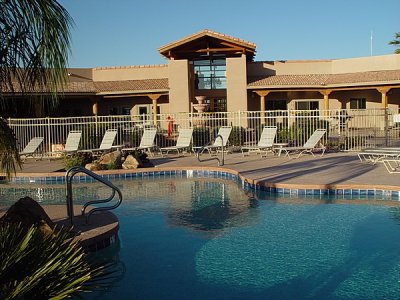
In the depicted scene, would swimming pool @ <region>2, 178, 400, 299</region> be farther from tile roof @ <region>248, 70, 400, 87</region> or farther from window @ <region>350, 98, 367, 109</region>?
window @ <region>350, 98, 367, 109</region>

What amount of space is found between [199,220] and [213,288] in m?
3.12

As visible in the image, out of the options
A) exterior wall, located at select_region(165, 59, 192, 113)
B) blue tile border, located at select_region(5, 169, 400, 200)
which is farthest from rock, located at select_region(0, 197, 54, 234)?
exterior wall, located at select_region(165, 59, 192, 113)

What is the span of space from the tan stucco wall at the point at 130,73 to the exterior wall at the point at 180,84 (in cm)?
343

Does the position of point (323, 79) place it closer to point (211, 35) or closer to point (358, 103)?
point (358, 103)

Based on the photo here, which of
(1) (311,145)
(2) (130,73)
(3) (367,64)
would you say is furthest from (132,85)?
(1) (311,145)

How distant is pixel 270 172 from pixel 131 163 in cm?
435

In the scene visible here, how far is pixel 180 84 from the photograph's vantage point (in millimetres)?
28094

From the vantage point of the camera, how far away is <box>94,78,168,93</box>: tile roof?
29328 millimetres

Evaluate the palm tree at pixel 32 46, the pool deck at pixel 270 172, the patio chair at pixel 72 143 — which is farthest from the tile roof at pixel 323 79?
the palm tree at pixel 32 46

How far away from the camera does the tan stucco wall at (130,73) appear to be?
104 ft

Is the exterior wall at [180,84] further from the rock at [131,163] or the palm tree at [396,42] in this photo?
the palm tree at [396,42]

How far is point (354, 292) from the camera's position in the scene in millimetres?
5039

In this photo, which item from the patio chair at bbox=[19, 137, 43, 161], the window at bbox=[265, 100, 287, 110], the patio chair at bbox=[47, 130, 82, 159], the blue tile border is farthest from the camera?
the window at bbox=[265, 100, 287, 110]

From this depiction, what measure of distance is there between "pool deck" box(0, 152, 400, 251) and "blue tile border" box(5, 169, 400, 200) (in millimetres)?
83
